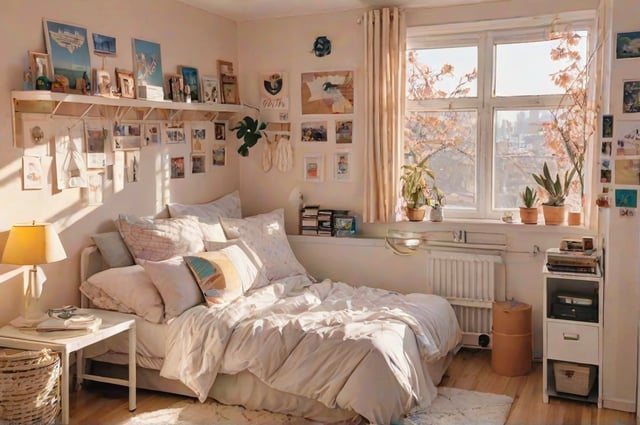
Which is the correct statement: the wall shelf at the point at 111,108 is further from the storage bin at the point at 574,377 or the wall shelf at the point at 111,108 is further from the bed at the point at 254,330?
the storage bin at the point at 574,377

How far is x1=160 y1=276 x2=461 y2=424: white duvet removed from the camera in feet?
10.7

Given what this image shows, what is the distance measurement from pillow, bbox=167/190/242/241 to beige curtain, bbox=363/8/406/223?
1.00 m

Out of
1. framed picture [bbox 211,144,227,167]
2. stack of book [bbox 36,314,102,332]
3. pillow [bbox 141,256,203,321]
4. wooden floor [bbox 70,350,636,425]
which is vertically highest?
framed picture [bbox 211,144,227,167]

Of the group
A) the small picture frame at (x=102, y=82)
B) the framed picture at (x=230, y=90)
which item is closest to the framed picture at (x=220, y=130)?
the framed picture at (x=230, y=90)

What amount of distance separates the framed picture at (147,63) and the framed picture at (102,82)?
281mm

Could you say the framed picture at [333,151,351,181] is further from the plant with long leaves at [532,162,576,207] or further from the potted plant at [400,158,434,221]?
the plant with long leaves at [532,162,576,207]

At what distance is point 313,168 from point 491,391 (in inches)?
82.6

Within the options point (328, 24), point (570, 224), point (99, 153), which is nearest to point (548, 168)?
point (570, 224)

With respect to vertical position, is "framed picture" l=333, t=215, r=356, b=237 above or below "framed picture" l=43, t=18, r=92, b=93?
below

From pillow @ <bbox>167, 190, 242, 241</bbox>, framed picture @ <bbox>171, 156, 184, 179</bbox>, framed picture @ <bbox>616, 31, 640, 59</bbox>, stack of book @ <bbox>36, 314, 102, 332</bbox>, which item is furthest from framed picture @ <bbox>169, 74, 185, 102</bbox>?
framed picture @ <bbox>616, 31, 640, 59</bbox>

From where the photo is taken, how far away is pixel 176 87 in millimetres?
4578

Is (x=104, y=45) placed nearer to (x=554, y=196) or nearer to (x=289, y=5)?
(x=289, y=5)

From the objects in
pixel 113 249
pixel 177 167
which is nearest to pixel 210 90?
pixel 177 167

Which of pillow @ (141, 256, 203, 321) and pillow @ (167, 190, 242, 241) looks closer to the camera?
pillow @ (141, 256, 203, 321)
